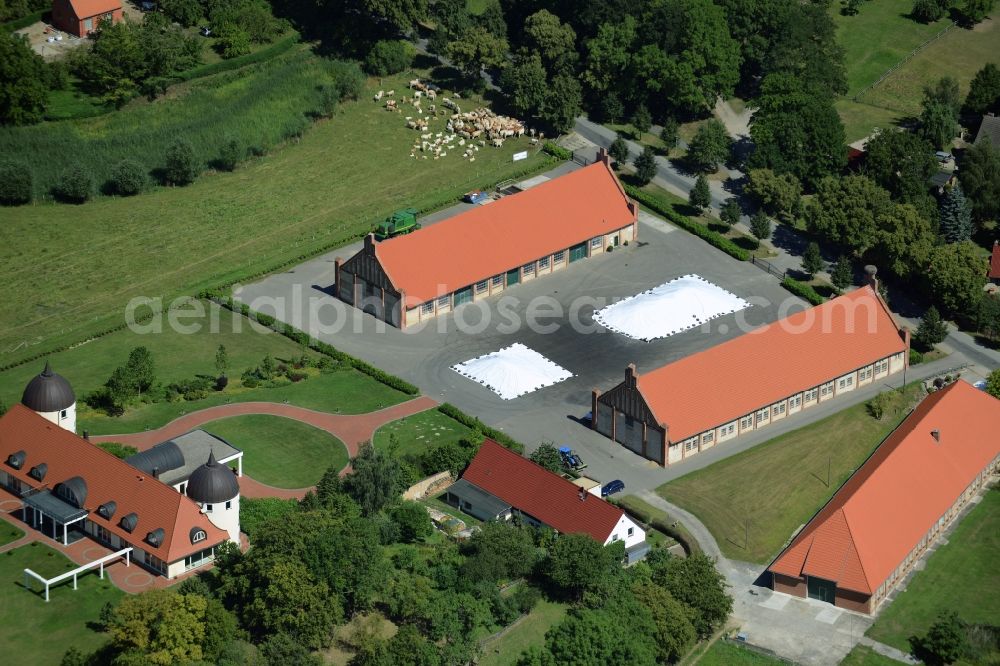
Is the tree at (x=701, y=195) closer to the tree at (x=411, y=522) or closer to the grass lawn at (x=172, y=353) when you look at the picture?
the grass lawn at (x=172, y=353)

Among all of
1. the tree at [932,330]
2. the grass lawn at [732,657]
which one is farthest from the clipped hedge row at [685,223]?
the grass lawn at [732,657]

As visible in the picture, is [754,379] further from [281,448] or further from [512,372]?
[281,448]

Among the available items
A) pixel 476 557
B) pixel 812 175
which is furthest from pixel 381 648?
pixel 812 175

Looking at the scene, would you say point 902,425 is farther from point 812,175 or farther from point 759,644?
point 812,175

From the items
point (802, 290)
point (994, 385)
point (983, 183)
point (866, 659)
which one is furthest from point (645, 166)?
point (866, 659)

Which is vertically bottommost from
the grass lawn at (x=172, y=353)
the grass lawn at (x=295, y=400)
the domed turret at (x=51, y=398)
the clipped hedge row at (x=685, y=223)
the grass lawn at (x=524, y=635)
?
the grass lawn at (x=172, y=353)

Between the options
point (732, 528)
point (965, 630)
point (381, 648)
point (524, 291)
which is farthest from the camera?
point (524, 291)
